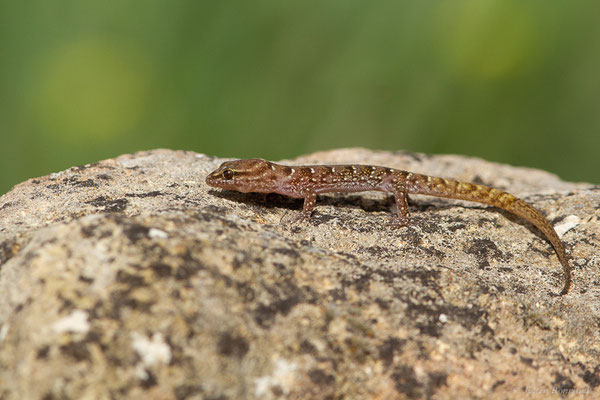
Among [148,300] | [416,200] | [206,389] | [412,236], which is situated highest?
[416,200]

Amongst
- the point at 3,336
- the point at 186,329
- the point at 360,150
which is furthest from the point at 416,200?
the point at 3,336

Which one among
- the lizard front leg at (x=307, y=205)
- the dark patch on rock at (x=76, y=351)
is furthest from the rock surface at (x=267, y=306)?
the lizard front leg at (x=307, y=205)

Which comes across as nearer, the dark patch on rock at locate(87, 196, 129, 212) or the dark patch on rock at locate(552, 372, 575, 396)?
the dark patch on rock at locate(552, 372, 575, 396)

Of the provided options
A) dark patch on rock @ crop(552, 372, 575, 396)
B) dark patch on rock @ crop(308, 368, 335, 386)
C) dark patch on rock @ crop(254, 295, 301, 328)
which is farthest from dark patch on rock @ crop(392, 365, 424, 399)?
dark patch on rock @ crop(552, 372, 575, 396)

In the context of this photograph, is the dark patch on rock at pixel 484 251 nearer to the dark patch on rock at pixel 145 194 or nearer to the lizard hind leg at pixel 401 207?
the lizard hind leg at pixel 401 207

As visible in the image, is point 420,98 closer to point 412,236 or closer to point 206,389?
point 412,236

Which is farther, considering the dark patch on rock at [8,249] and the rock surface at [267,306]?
the dark patch on rock at [8,249]

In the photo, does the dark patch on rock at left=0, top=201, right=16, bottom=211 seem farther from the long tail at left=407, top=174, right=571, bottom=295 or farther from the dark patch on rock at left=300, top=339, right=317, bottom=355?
the long tail at left=407, top=174, right=571, bottom=295
